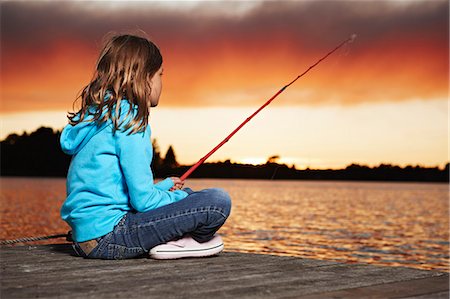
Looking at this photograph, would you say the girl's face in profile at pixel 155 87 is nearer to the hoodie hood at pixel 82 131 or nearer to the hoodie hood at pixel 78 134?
the hoodie hood at pixel 82 131

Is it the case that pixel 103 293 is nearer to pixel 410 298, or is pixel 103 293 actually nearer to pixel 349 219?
pixel 410 298

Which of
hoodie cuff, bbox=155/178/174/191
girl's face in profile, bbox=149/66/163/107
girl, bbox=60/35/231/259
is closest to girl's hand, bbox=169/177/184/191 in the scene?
hoodie cuff, bbox=155/178/174/191

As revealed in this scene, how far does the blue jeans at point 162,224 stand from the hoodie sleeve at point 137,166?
0.09 metres

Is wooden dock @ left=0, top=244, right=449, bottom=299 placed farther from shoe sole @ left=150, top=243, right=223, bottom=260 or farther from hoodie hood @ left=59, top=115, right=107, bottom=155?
hoodie hood @ left=59, top=115, right=107, bottom=155

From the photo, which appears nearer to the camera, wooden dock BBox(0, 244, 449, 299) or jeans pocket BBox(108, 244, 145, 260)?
wooden dock BBox(0, 244, 449, 299)

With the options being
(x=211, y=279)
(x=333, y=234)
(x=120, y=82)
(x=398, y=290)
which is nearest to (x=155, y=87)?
(x=120, y=82)

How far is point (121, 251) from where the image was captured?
4062 mm

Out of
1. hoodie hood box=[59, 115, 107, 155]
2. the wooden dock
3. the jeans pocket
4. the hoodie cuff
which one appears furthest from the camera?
the hoodie cuff

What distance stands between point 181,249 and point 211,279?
2.25 feet

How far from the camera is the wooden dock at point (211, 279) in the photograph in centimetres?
311

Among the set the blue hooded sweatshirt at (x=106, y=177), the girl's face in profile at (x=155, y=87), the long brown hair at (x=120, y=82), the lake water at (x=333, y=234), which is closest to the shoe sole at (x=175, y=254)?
the blue hooded sweatshirt at (x=106, y=177)

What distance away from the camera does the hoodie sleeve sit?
382cm

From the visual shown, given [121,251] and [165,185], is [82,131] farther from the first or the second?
[121,251]

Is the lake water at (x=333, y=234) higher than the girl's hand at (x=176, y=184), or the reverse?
the girl's hand at (x=176, y=184)
